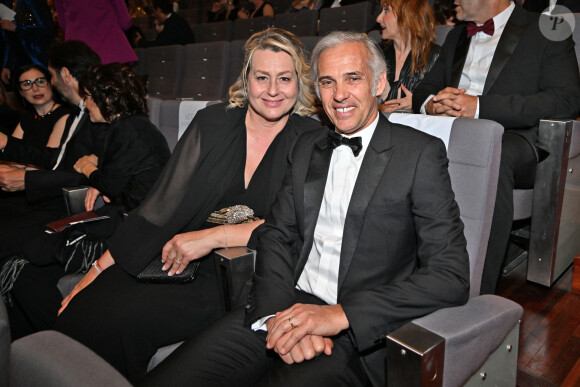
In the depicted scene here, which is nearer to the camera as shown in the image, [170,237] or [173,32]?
[170,237]

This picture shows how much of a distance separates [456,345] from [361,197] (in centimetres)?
45

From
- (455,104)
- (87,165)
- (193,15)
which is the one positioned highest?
(193,15)

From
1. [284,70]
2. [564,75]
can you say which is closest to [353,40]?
[284,70]

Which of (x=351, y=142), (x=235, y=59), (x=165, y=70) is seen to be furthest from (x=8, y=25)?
(x=351, y=142)

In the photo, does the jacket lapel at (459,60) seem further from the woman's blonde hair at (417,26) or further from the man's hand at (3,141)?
the man's hand at (3,141)

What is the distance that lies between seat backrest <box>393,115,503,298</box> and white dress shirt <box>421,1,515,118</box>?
810mm

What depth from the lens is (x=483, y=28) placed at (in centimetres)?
208

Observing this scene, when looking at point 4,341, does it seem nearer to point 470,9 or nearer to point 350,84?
point 350,84

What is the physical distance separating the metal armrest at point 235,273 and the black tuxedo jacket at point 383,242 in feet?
0.23

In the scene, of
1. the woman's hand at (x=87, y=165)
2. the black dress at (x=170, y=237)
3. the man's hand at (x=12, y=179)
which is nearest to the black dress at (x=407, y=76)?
the black dress at (x=170, y=237)

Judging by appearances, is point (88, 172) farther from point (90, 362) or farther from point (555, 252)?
point (555, 252)

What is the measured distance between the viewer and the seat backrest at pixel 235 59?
13.1 feet

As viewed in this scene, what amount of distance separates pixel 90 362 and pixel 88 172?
1803 mm

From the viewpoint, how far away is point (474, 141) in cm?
126
